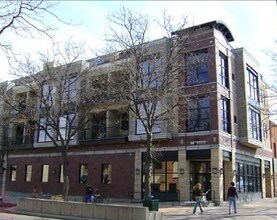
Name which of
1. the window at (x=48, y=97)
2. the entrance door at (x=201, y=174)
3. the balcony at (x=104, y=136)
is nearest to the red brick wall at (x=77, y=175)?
the balcony at (x=104, y=136)

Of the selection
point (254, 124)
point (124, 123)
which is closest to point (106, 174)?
point (124, 123)

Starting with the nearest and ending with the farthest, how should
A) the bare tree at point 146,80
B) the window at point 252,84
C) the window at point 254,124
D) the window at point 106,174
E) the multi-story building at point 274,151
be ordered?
the bare tree at point 146,80, the window at point 106,174, the window at point 254,124, the window at point 252,84, the multi-story building at point 274,151

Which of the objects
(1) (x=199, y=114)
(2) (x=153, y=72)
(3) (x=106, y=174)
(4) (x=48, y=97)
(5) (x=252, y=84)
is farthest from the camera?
(5) (x=252, y=84)

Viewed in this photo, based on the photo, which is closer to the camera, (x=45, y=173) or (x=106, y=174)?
(x=106, y=174)

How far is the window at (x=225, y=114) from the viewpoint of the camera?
30.4 metres

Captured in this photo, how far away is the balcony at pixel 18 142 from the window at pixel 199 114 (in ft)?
64.0

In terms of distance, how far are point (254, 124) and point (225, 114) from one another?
5.60m

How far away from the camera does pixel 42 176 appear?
4016 centimetres

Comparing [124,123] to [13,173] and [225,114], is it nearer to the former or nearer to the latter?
[225,114]

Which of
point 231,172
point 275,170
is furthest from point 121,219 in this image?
point 275,170

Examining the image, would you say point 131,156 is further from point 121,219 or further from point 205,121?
point 121,219

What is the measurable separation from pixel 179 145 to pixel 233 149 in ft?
15.2

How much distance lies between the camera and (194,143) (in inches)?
1147

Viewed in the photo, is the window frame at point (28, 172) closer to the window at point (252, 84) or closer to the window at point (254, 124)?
the window at point (254, 124)
